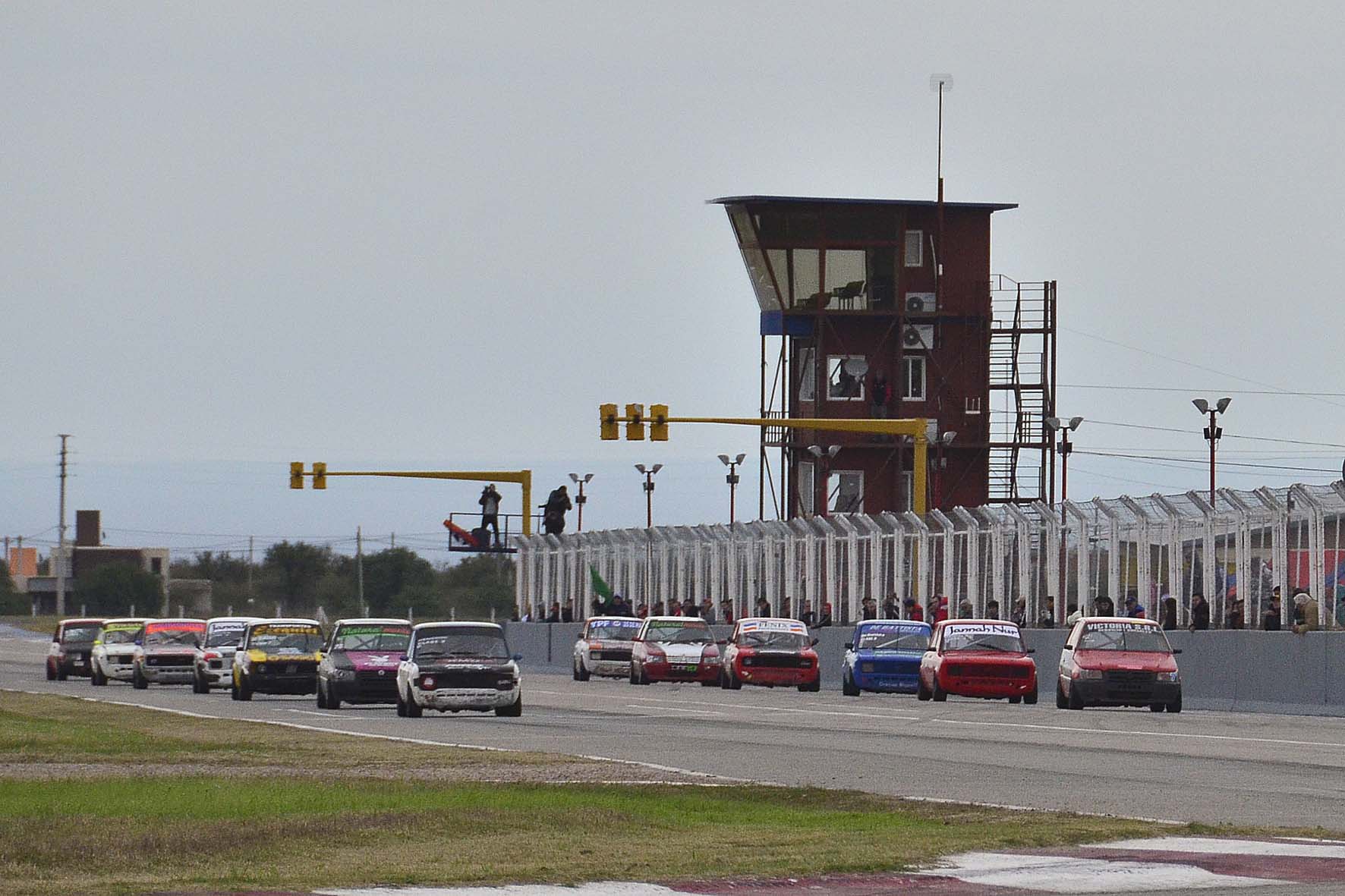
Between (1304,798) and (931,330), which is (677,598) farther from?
(1304,798)

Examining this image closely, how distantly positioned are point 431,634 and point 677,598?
108 feet

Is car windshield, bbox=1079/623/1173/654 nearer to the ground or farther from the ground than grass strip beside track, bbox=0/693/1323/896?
farther from the ground

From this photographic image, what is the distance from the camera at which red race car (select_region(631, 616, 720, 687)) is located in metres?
48.5

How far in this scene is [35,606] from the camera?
568ft

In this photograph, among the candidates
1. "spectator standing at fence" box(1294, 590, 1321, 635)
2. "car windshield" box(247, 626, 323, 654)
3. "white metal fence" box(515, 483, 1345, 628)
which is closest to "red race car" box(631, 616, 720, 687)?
"white metal fence" box(515, 483, 1345, 628)

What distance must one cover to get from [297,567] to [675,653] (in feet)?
385

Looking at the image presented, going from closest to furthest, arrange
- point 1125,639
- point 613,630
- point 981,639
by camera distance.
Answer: point 1125,639
point 981,639
point 613,630

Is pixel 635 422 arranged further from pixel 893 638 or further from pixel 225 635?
pixel 225 635

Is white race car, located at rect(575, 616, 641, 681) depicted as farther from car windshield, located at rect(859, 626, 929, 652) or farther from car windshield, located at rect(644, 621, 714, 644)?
car windshield, located at rect(859, 626, 929, 652)

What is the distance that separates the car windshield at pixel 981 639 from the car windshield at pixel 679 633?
11.2 m

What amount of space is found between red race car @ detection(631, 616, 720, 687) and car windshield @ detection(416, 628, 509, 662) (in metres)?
16.3

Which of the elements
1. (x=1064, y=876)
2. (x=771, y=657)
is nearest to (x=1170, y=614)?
(x=771, y=657)

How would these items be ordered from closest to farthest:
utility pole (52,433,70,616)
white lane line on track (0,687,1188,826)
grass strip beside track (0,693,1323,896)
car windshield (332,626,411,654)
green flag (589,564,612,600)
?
grass strip beside track (0,693,1323,896)
white lane line on track (0,687,1188,826)
car windshield (332,626,411,654)
green flag (589,564,612,600)
utility pole (52,433,70,616)

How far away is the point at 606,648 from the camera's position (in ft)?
172
